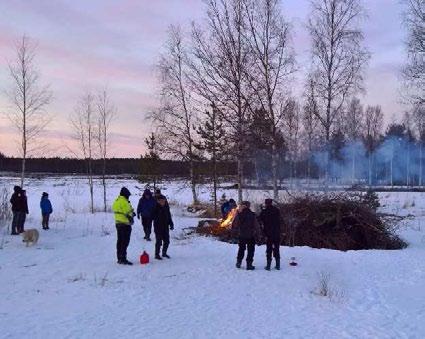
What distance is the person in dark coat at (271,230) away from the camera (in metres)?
13.4

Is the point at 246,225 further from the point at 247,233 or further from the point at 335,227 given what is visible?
the point at 335,227

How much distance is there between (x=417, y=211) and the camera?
2845cm

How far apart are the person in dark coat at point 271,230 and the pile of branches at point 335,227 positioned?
181 inches

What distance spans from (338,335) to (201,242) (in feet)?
33.6

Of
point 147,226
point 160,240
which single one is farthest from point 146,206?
point 160,240

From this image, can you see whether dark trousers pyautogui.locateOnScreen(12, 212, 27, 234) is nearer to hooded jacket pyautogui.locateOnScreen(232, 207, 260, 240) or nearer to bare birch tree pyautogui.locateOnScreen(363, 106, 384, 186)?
hooded jacket pyautogui.locateOnScreen(232, 207, 260, 240)

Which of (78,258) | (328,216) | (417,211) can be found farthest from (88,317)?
(417,211)

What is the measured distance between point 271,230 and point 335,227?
5.71 metres

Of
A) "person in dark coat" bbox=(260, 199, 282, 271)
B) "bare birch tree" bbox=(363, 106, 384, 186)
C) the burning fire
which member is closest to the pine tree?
the burning fire

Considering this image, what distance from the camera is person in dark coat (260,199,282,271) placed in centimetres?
1340

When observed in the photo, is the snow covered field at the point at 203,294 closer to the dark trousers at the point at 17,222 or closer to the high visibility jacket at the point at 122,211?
the high visibility jacket at the point at 122,211

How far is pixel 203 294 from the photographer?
10.6 m

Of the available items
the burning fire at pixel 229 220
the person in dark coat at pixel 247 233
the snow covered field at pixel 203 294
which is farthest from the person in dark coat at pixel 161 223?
the burning fire at pixel 229 220

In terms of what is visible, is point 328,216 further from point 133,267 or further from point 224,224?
point 133,267
